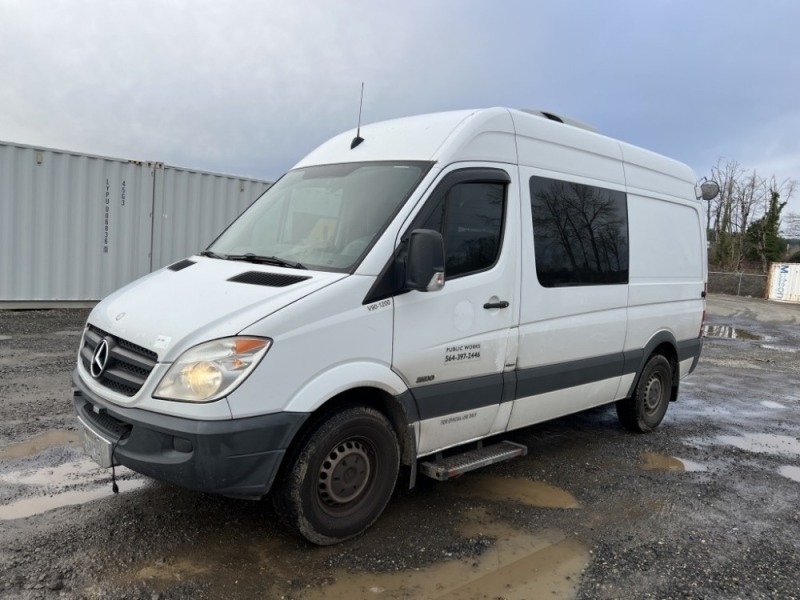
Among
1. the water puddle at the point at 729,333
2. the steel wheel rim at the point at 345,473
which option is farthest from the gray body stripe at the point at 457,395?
the water puddle at the point at 729,333

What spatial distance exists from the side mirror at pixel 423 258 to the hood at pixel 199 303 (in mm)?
375

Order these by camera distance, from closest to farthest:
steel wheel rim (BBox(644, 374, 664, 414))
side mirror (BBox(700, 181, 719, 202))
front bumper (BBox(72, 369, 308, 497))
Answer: front bumper (BBox(72, 369, 308, 497)), steel wheel rim (BBox(644, 374, 664, 414)), side mirror (BBox(700, 181, 719, 202))

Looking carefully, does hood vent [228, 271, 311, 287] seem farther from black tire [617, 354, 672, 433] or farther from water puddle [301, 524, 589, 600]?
black tire [617, 354, 672, 433]

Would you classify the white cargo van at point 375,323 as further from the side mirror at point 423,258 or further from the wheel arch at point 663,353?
the wheel arch at point 663,353

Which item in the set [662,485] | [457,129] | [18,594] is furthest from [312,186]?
[662,485]

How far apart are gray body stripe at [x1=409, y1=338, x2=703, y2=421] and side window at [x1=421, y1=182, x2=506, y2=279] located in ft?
2.41

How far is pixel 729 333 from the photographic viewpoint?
614 inches

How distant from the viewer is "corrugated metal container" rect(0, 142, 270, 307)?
1080cm

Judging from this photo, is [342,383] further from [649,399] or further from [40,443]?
[649,399]

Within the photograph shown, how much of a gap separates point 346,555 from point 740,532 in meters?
2.63

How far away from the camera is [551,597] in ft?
10.4

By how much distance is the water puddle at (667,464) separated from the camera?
207 inches

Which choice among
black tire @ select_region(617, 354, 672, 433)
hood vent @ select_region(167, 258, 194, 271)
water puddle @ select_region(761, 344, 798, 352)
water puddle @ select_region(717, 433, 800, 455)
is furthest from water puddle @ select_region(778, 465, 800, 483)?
water puddle @ select_region(761, 344, 798, 352)

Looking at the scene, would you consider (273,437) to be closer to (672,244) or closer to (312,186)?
(312,186)
